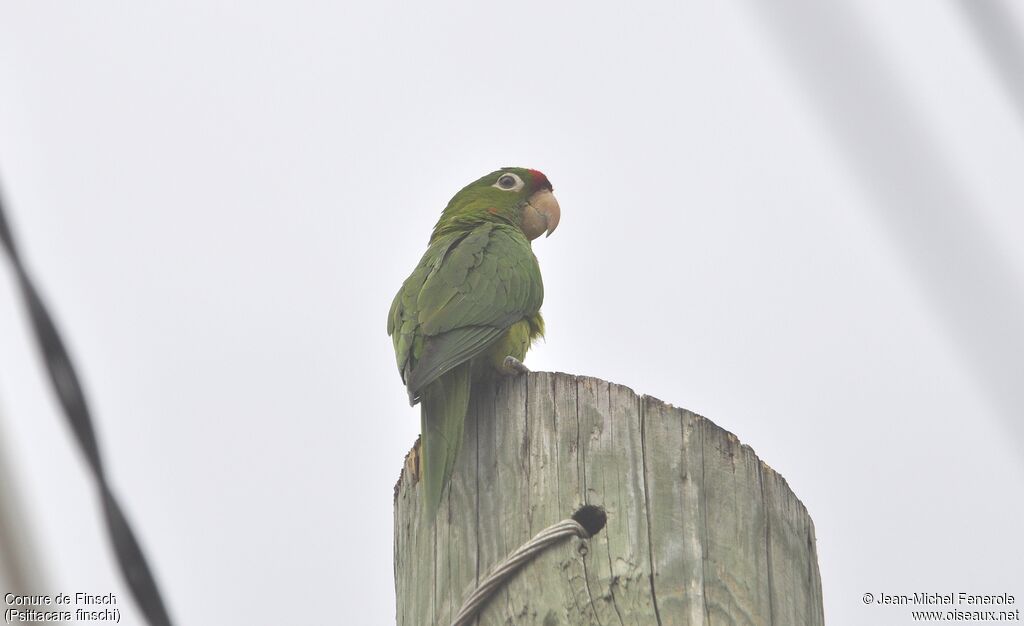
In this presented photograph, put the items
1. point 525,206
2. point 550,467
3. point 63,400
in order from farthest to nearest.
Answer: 1. point 525,206
2. point 550,467
3. point 63,400

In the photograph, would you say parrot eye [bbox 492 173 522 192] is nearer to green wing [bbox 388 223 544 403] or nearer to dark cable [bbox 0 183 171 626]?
green wing [bbox 388 223 544 403]

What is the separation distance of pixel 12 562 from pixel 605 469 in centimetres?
177

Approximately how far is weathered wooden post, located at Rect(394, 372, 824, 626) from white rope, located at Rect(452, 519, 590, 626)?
0.06ft

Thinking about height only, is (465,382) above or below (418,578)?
above

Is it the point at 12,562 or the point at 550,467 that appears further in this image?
the point at 550,467

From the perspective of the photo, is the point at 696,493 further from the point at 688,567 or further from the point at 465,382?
the point at 465,382

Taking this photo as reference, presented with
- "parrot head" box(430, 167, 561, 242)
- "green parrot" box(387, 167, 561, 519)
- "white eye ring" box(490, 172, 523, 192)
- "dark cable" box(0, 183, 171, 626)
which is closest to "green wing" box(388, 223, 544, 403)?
"green parrot" box(387, 167, 561, 519)

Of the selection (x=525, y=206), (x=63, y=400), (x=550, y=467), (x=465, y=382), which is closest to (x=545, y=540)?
(x=550, y=467)

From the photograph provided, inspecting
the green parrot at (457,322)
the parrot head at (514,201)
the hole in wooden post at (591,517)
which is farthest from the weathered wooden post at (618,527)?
the parrot head at (514,201)

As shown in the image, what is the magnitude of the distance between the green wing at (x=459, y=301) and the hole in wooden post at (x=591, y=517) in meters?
1.05

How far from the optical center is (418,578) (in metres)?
2.82

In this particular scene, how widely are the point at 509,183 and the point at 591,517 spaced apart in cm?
335

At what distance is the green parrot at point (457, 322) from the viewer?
3.31m

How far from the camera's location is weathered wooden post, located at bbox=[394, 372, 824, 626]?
2580mm
